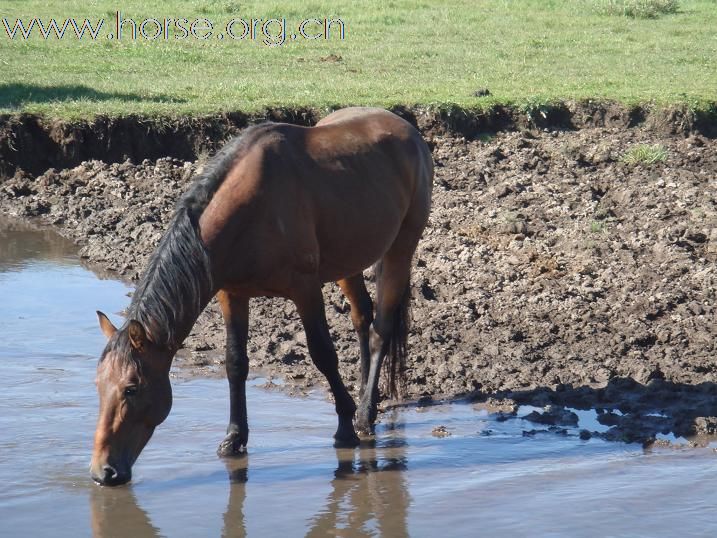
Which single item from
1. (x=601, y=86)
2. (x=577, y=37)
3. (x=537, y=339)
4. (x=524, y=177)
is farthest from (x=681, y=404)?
(x=577, y=37)

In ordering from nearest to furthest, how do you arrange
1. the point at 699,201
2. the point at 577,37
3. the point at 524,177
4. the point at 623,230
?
the point at 623,230 < the point at 699,201 < the point at 524,177 < the point at 577,37

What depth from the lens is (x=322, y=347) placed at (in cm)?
605

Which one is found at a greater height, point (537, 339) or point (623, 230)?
point (623, 230)

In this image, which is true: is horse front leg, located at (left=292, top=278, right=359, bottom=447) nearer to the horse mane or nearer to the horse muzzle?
the horse mane

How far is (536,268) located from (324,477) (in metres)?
3.39

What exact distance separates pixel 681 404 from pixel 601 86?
8647 mm

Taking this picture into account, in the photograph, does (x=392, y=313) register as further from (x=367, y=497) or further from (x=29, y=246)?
(x=29, y=246)

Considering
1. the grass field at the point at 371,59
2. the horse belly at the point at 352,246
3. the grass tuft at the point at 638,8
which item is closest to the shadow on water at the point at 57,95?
the grass field at the point at 371,59

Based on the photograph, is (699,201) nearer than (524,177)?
Yes

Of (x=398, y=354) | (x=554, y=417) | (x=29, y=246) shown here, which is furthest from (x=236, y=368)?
(x=29, y=246)

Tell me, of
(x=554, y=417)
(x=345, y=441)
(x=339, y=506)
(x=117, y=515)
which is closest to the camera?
(x=117, y=515)

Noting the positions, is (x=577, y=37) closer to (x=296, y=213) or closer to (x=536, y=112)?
(x=536, y=112)

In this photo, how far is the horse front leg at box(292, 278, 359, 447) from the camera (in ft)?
19.4

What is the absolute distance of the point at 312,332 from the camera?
6004 millimetres
